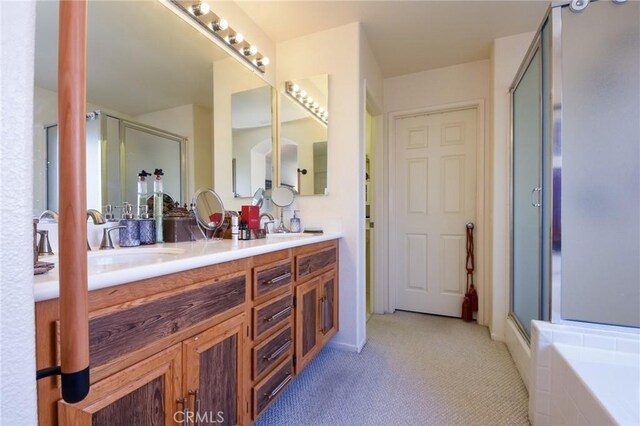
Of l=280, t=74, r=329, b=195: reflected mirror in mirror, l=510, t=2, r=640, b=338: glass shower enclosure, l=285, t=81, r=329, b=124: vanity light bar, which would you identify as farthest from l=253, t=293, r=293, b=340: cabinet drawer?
l=285, t=81, r=329, b=124: vanity light bar

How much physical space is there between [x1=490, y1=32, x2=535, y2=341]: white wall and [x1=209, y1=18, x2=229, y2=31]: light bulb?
206 centimetres

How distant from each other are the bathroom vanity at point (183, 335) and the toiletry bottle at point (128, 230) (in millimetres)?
104

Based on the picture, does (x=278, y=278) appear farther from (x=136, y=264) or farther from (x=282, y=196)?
(x=282, y=196)

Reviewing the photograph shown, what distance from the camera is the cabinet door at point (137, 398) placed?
2.11 feet

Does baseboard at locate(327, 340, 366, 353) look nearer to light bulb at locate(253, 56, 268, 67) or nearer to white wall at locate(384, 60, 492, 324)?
white wall at locate(384, 60, 492, 324)

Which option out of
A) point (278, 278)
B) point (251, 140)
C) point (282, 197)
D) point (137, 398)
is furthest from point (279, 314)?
point (251, 140)

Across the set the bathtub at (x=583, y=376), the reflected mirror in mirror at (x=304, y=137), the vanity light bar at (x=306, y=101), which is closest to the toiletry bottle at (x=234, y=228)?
the reflected mirror in mirror at (x=304, y=137)

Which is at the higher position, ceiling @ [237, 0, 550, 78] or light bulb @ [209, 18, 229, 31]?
ceiling @ [237, 0, 550, 78]

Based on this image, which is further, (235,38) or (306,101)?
(306,101)

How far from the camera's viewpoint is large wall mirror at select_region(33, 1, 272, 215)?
0.96 m

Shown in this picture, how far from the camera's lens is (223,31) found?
1.81 meters

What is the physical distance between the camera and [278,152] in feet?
7.64

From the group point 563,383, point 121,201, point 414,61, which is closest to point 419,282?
point 563,383

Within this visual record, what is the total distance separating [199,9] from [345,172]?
4.36ft
